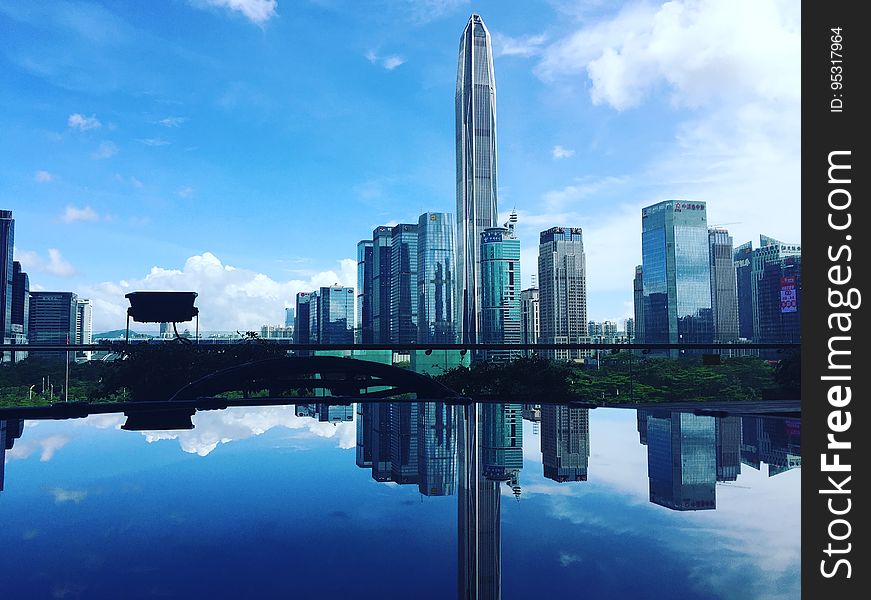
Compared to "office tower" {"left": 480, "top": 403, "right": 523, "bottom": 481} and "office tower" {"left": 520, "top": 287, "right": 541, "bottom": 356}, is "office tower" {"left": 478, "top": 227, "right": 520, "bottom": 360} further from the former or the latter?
"office tower" {"left": 480, "top": 403, "right": 523, "bottom": 481}

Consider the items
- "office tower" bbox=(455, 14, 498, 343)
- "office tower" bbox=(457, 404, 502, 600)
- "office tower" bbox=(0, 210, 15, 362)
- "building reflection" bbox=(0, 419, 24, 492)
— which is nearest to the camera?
"office tower" bbox=(457, 404, 502, 600)

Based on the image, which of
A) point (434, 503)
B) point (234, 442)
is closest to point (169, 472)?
point (234, 442)

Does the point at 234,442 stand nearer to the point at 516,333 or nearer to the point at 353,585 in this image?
the point at 353,585

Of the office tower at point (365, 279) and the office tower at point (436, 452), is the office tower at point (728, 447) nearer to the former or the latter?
the office tower at point (436, 452)

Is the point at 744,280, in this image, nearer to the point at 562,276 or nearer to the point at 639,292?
the point at 639,292

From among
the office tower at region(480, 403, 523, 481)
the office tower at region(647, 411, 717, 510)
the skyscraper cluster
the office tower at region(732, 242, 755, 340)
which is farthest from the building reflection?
the office tower at region(732, 242, 755, 340)

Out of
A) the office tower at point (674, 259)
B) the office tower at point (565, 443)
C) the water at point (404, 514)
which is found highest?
the office tower at point (674, 259)

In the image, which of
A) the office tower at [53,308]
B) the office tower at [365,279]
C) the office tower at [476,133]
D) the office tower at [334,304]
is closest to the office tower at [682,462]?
the office tower at [334,304]

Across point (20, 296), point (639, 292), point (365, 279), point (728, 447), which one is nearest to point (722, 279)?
point (639, 292)
